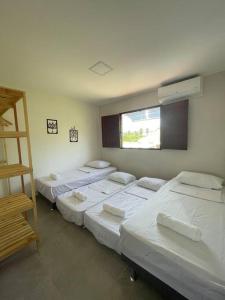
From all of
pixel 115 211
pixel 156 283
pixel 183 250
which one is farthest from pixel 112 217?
pixel 183 250

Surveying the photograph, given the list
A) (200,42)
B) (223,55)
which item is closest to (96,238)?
(200,42)

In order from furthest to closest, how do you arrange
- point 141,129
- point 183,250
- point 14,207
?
point 141,129 < point 14,207 < point 183,250

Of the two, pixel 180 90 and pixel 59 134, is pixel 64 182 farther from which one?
pixel 180 90

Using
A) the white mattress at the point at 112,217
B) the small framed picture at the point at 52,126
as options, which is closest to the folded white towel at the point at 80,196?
the white mattress at the point at 112,217

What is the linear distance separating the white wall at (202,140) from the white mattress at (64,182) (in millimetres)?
1315

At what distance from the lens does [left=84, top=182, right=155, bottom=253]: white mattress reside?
155 cm

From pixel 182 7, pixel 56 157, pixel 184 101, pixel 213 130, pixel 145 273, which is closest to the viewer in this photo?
pixel 182 7

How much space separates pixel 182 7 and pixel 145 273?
224cm

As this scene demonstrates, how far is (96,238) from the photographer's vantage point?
1.73 meters

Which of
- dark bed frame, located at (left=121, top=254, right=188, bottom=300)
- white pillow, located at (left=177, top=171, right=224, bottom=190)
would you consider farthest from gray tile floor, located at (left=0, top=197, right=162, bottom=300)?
white pillow, located at (left=177, top=171, right=224, bottom=190)

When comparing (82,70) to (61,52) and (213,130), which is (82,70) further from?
(213,130)

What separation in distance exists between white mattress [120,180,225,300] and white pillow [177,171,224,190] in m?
0.53

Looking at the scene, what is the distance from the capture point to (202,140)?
2.42 meters

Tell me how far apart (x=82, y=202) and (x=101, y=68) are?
2089 mm
